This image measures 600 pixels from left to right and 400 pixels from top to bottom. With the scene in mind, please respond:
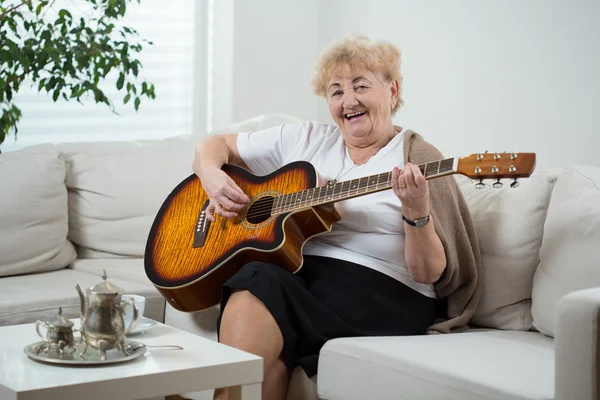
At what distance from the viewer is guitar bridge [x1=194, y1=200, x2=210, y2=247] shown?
241 centimetres

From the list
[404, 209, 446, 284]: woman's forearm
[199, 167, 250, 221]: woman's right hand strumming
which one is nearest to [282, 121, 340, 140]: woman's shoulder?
[199, 167, 250, 221]: woman's right hand strumming

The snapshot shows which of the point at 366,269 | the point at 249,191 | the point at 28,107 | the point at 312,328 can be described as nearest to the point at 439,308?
the point at 366,269

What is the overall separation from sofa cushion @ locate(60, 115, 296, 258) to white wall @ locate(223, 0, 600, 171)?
107cm

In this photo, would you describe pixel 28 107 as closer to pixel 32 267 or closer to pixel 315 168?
pixel 32 267

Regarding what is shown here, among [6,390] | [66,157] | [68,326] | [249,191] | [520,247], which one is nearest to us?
[6,390]

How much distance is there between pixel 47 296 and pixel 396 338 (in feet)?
3.52

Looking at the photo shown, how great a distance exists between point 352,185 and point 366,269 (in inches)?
9.8

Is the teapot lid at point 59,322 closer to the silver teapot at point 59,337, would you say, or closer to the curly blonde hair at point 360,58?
the silver teapot at point 59,337

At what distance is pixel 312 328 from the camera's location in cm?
214

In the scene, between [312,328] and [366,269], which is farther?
[366,269]

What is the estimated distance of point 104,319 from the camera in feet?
5.70

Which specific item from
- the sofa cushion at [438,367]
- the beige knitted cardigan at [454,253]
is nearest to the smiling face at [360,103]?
the beige knitted cardigan at [454,253]

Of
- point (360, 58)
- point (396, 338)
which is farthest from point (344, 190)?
→ point (360, 58)

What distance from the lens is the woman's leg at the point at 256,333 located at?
207cm
